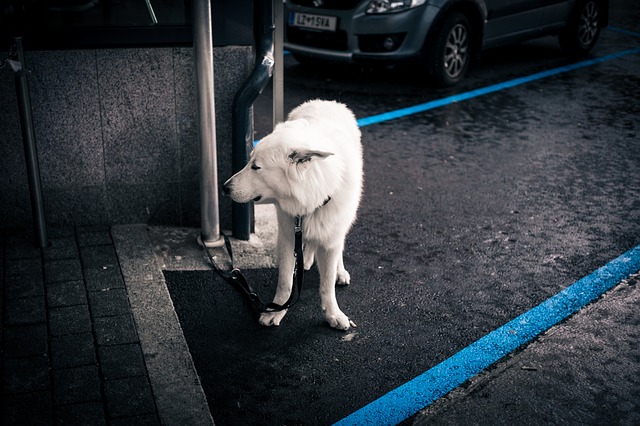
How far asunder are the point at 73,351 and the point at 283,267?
4.01 feet

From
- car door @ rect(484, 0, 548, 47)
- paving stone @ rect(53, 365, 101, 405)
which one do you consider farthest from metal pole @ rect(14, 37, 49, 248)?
car door @ rect(484, 0, 548, 47)

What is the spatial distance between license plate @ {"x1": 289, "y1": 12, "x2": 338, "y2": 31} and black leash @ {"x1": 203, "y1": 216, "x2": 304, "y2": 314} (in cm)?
458

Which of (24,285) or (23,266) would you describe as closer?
(24,285)

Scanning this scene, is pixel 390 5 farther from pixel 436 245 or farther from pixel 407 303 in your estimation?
pixel 407 303

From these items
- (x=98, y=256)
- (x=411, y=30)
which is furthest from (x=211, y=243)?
(x=411, y=30)

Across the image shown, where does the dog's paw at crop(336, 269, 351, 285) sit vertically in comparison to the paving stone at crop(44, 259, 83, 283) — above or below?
below

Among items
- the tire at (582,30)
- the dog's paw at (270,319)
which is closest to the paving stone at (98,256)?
the dog's paw at (270,319)

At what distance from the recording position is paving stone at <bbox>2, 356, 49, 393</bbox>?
336 cm

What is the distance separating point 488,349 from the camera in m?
3.98

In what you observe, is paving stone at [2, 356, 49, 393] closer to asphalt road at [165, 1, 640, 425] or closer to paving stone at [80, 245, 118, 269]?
asphalt road at [165, 1, 640, 425]

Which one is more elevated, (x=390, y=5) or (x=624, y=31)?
(x=390, y=5)

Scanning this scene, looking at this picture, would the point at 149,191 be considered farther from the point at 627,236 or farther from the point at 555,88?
the point at 555,88

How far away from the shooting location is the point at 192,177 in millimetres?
5035

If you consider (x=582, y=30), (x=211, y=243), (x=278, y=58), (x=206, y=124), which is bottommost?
(x=211, y=243)
